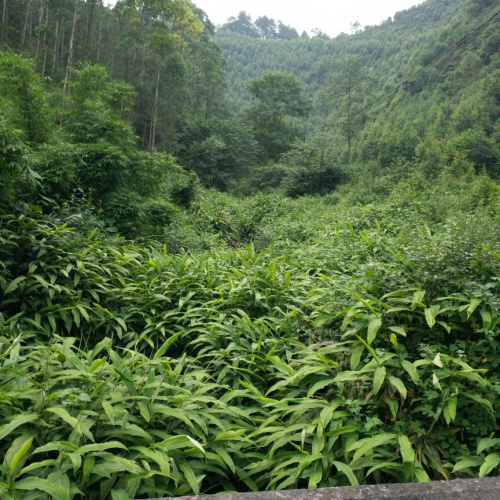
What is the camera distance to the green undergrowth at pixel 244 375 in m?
1.66

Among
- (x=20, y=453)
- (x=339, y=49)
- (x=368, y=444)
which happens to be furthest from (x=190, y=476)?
(x=339, y=49)

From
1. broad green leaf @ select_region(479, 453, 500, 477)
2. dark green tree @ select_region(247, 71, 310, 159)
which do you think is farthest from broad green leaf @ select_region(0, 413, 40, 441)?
dark green tree @ select_region(247, 71, 310, 159)

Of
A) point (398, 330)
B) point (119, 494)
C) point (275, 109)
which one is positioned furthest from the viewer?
point (275, 109)

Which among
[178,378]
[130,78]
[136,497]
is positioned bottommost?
[136,497]

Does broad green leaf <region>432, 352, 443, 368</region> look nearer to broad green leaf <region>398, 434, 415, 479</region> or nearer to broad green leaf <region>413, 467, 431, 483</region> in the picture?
broad green leaf <region>398, 434, 415, 479</region>

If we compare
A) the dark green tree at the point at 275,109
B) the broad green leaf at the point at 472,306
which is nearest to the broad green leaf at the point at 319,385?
the broad green leaf at the point at 472,306

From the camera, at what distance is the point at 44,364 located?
197 cm

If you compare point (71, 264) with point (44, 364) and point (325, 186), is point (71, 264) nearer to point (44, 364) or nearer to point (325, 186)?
point (44, 364)

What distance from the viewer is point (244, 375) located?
2.50m

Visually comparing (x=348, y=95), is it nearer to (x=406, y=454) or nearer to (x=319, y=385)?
(x=319, y=385)

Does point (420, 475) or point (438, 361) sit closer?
point (420, 475)

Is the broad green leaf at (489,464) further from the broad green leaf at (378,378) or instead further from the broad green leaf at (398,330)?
the broad green leaf at (398,330)

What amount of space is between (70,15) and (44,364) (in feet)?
73.0

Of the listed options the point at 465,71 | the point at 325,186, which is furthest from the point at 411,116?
the point at 325,186
